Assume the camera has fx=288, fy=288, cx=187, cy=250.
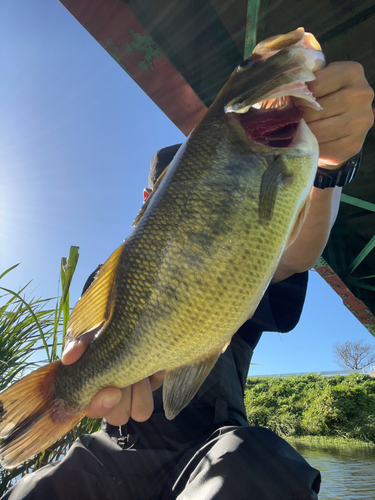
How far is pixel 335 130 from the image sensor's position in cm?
130

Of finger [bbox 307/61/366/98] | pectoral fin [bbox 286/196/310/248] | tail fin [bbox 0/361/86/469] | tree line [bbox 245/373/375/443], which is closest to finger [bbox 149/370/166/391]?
tail fin [bbox 0/361/86/469]

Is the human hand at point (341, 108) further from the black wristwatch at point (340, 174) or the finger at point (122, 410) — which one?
the finger at point (122, 410)

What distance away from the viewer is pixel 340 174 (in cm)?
143

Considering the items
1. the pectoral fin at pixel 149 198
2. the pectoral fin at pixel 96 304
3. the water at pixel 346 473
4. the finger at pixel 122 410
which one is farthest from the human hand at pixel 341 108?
the water at pixel 346 473

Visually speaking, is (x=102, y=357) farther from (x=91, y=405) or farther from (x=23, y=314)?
(x=23, y=314)

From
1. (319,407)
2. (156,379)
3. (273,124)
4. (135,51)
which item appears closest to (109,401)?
(156,379)

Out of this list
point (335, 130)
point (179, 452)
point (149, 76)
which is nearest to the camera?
point (335, 130)

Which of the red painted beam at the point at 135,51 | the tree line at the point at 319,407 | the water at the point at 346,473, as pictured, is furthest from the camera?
the tree line at the point at 319,407

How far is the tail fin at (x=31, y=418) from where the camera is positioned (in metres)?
1.26

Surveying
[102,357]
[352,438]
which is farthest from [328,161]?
[352,438]

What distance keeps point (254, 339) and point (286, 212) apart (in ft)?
4.79

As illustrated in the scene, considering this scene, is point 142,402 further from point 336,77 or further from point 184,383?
point 336,77

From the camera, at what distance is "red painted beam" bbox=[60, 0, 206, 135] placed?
251 centimetres

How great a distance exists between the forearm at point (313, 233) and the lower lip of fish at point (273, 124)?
55 centimetres
